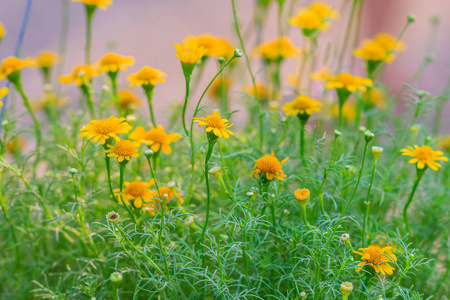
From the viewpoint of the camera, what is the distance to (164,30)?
2.37m

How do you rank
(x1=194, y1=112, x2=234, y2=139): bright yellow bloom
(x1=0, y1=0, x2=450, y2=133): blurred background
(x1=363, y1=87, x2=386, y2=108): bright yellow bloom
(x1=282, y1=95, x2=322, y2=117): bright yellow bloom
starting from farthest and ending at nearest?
(x1=0, y1=0, x2=450, y2=133): blurred background, (x1=363, y1=87, x2=386, y2=108): bright yellow bloom, (x1=282, y1=95, x2=322, y2=117): bright yellow bloom, (x1=194, y1=112, x2=234, y2=139): bright yellow bloom

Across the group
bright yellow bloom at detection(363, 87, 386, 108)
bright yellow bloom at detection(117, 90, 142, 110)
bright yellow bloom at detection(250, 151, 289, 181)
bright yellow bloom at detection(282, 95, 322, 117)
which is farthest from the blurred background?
bright yellow bloom at detection(250, 151, 289, 181)

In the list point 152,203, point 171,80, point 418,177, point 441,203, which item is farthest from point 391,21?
point 152,203

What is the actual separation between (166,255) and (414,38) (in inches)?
80.5

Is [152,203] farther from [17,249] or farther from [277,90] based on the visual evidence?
[277,90]

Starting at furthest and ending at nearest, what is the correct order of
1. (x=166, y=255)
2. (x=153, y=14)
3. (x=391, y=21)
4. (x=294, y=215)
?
(x=153, y=14), (x=391, y=21), (x=294, y=215), (x=166, y=255)

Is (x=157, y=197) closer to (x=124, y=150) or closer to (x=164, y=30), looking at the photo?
(x=124, y=150)

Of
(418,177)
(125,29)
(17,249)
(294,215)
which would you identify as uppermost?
(125,29)

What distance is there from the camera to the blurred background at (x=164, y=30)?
84.3 inches

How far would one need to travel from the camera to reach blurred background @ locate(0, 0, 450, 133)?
7.02ft

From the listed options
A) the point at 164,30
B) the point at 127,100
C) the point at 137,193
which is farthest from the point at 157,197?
the point at 164,30

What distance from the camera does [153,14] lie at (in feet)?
7.93

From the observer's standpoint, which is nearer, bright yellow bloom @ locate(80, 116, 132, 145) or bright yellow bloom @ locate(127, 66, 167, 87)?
bright yellow bloom @ locate(80, 116, 132, 145)

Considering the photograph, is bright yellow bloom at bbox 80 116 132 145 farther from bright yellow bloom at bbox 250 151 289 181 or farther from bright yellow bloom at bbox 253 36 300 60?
bright yellow bloom at bbox 253 36 300 60
